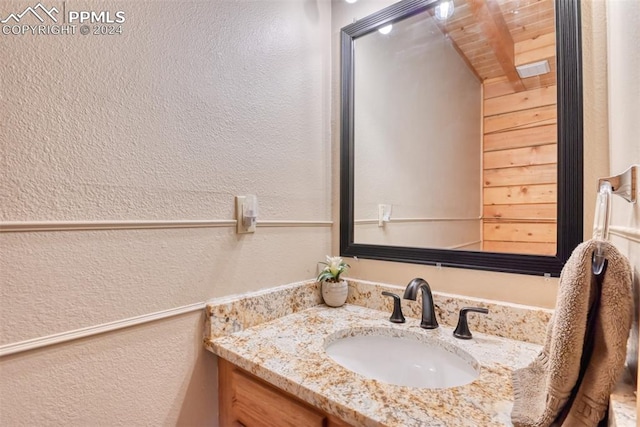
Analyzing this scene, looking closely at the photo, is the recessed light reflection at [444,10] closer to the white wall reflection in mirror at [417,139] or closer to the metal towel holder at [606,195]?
the white wall reflection in mirror at [417,139]

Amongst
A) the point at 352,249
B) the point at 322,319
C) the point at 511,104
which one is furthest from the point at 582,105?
the point at 322,319

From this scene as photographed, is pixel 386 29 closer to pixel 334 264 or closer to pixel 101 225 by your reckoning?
pixel 334 264

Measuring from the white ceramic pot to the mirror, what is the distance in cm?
16

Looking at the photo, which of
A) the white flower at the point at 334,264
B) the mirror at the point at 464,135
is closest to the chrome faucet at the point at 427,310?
the mirror at the point at 464,135

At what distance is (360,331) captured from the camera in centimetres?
101

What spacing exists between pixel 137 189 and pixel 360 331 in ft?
2.53

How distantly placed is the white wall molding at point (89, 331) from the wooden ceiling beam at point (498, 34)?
46.6 inches

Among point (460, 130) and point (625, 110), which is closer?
point (625, 110)

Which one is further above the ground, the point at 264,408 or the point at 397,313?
Answer: the point at 397,313

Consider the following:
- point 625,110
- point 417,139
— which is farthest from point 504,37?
point 625,110

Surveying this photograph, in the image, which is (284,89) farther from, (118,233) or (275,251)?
(118,233)

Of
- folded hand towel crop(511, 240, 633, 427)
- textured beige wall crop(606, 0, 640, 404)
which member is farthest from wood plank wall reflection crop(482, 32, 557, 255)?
folded hand towel crop(511, 240, 633, 427)

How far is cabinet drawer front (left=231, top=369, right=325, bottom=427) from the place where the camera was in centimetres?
70

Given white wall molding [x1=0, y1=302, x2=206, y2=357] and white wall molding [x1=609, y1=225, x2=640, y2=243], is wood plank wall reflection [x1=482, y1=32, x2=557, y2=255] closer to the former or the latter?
white wall molding [x1=609, y1=225, x2=640, y2=243]
